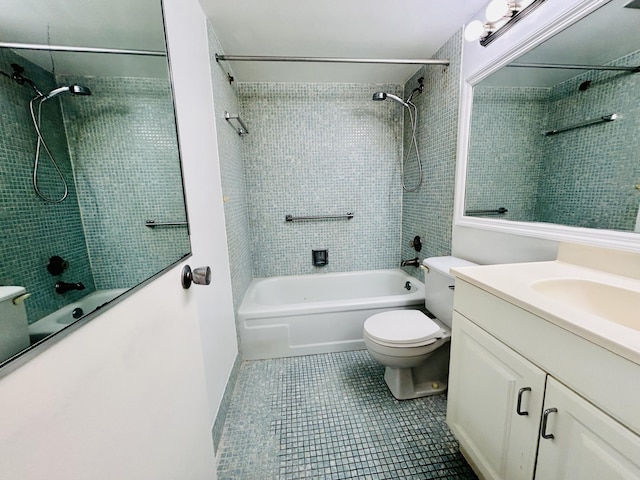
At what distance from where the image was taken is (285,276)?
2529 millimetres

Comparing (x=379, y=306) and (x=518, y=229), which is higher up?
(x=518, y=229)

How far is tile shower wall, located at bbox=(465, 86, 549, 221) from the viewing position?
1.26 metres

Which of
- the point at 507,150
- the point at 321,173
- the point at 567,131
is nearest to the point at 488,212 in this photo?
the point at 507,150

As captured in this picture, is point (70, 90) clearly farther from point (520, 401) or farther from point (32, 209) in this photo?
point (520, 401)

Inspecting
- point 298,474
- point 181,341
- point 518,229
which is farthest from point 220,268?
point 518,229

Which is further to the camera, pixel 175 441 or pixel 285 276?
pixel 285 276

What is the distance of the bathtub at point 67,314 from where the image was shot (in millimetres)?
338

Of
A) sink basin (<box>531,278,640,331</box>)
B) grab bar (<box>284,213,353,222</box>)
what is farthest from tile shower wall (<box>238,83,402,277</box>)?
sink basin (<box>531,278,640,331</box>)

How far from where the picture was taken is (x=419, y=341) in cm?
136

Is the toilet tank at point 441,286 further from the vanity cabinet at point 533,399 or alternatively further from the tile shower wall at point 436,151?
the vanity cabinet at point 533,399

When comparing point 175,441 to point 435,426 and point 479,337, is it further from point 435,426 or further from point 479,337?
point 435,426

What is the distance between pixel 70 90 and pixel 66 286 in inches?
16.0

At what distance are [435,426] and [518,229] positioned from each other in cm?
111

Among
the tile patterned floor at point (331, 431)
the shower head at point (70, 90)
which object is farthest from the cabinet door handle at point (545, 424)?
the shower head at point (70, 90)
